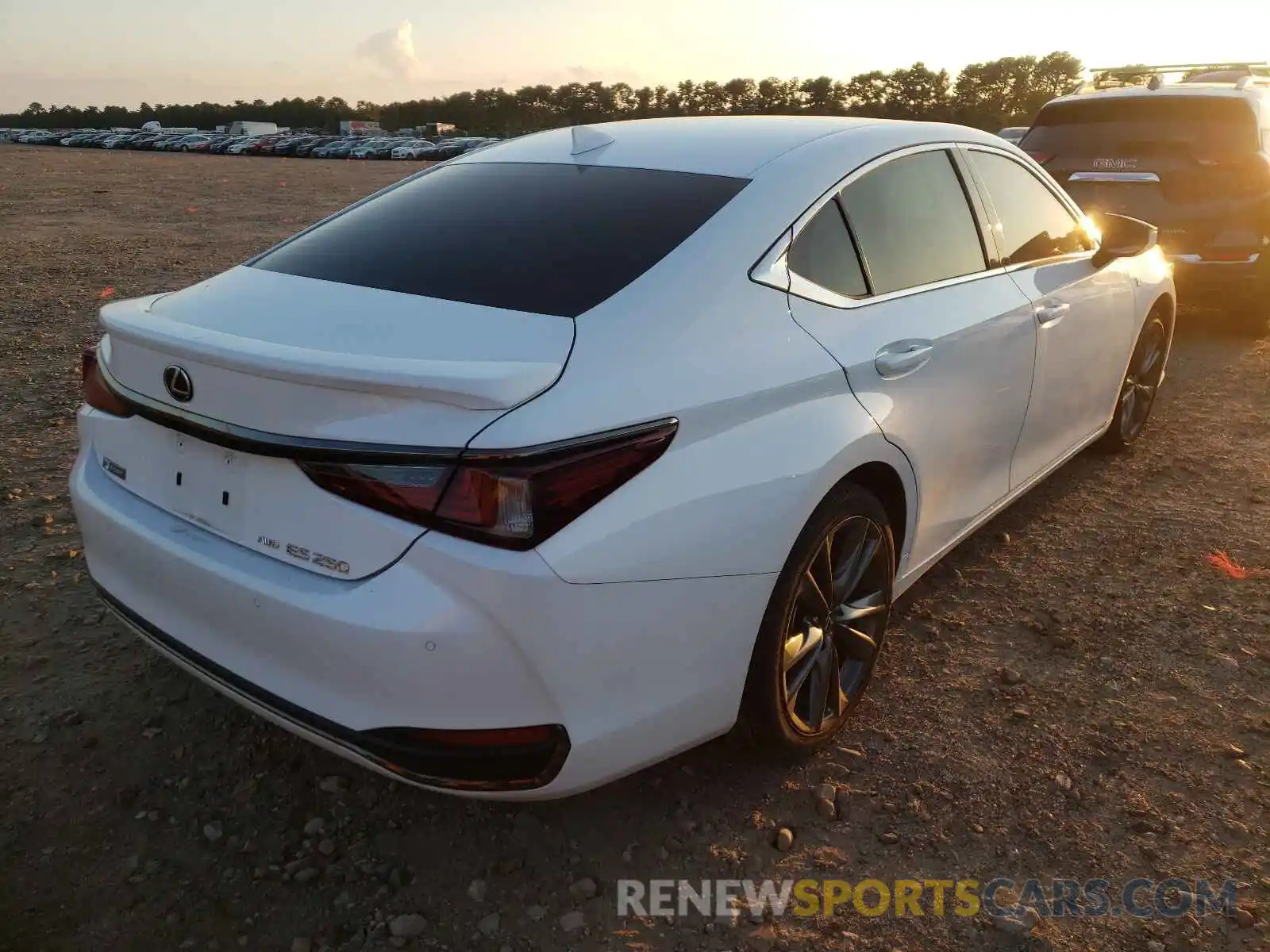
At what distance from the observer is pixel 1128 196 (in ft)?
23.3

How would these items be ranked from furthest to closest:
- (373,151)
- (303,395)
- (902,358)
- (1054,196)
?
(373,151) < (1054,196) < (902,358) < (303,395)

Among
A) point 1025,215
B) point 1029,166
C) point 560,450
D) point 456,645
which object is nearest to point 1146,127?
point 1029,166

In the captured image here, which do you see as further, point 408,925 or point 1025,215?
point 1025,215

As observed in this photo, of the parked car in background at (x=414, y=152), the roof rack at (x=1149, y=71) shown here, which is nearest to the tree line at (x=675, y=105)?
the parked car in background at (x=414, y=152)

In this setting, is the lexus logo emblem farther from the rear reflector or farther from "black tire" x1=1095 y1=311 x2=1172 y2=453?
"black tire" x1=1095 y1=311 x2=1172 y2=453

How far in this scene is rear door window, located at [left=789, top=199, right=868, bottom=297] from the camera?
2.57 meters

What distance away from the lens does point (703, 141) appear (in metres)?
2.99

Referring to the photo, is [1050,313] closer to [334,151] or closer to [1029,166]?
[1029,166]

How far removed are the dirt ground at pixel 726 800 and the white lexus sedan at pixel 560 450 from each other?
0.30m

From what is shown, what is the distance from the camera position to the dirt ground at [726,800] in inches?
86.7

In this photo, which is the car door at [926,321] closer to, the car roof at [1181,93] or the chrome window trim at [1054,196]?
the chrome window trim at [1054,196]

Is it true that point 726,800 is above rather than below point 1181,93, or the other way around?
below

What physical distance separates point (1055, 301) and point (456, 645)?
9.16 ft

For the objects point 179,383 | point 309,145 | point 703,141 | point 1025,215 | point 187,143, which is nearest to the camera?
point 179,383
